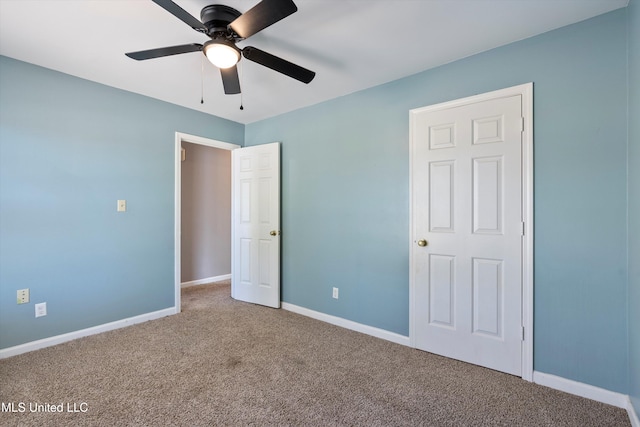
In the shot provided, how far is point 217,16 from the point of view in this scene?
1.74 metres

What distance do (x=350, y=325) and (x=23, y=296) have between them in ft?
9.49

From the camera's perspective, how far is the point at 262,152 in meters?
3.75

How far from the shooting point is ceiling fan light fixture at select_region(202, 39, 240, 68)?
5.61 feet

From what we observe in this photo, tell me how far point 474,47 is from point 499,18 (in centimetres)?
34

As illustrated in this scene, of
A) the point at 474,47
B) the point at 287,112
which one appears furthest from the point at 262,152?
the point at 474,47

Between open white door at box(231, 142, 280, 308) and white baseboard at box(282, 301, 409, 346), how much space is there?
0.94 ft

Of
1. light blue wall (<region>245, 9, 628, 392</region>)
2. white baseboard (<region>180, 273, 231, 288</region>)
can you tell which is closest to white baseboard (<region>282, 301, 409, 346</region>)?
light blue wall (<region>245, 9, 628, 392</region>)

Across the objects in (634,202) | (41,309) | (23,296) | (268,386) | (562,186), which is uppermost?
(562,186)

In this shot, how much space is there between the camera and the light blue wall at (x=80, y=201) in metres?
2.40

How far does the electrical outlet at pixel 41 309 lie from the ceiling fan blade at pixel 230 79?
244cm

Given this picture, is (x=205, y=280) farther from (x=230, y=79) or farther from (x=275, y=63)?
(x=275, y=63)

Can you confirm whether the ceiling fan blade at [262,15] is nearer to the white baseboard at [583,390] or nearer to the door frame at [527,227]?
the door frame at [527,227]

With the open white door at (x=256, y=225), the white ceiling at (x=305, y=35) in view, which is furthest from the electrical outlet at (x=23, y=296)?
the open white door at (x=256, y=225)

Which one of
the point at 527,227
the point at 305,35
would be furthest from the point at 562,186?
the point at 305,35
